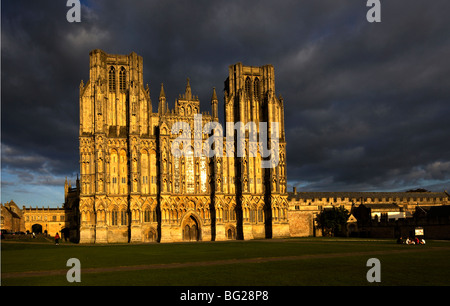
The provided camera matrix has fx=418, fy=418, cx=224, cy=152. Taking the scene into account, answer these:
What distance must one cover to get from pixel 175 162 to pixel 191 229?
45.0ft

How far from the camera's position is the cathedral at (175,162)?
7769 cm

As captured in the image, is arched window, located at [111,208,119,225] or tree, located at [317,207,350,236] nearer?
arched window, located at [111,208,119,225]

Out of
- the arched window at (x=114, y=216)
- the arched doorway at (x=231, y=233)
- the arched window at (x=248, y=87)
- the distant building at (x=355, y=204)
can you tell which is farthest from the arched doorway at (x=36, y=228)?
the arched window at (x=248, y=87)

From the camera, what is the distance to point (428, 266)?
2533cm

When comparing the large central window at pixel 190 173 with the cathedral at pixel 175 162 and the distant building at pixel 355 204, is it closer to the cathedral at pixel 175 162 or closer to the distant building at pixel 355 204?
the cathedral at pixel 175 162

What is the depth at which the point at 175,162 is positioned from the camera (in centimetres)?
8306

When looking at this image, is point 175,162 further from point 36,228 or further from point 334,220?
point 36,228

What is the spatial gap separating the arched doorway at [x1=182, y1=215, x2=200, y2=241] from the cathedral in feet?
0.65

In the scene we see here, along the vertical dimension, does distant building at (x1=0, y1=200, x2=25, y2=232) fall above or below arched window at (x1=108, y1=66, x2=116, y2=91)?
below

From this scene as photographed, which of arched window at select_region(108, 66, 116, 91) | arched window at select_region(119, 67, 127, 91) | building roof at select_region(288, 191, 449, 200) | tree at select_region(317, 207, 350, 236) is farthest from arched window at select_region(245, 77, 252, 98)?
building roof at select_region(288, 191, 449, 200)

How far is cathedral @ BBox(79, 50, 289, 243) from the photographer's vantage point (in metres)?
77.7

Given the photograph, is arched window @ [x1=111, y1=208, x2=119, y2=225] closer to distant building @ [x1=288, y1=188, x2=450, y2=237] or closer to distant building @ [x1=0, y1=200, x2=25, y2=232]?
distant building @ [x1=288, y1=188, x2=450, y2=237]

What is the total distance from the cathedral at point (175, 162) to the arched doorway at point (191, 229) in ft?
0.65
